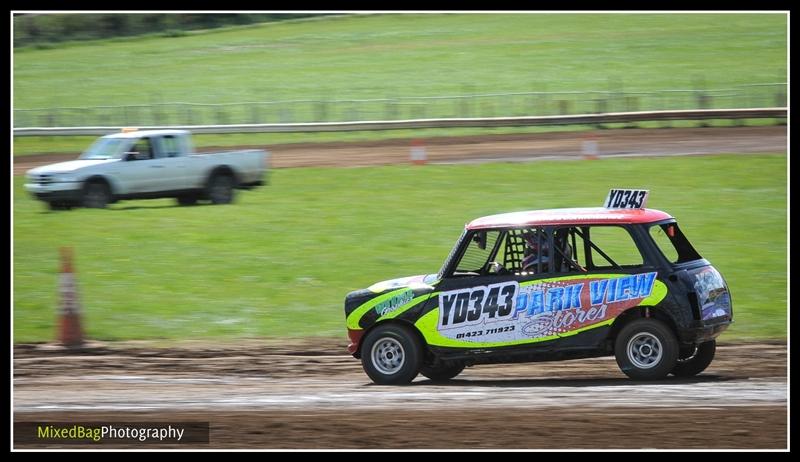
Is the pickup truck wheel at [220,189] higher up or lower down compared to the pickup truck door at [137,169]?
lower down

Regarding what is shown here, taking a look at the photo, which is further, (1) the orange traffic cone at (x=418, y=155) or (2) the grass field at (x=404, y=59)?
(2) the grass field at (x=404, y=59)

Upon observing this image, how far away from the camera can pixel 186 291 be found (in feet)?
53.6

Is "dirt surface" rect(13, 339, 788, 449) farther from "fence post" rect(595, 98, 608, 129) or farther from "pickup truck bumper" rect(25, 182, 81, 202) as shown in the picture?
"fence post" rect(595, 98, 608, 129)

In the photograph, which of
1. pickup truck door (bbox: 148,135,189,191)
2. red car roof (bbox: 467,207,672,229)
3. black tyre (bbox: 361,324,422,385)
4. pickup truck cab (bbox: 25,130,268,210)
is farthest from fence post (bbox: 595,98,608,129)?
black tyre (bbox: 361,324,422,385)

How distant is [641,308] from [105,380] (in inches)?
226

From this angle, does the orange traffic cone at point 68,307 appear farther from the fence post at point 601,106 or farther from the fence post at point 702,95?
the fence post at point 702,95

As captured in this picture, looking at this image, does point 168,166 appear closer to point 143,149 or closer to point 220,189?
point 143,149

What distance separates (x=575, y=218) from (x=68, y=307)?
6.58 m

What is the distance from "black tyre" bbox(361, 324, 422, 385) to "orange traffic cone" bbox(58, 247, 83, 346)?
4.43 meters

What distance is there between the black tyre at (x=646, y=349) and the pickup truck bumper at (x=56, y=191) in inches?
585

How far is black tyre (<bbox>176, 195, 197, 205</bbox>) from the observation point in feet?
75.4

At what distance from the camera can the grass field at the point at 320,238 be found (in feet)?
49.2

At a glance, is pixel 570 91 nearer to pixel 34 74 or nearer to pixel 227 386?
pixel 34 74

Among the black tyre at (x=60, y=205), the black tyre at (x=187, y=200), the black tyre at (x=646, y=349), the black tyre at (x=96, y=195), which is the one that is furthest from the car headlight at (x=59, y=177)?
the black tyre at (x=646, y=349)
